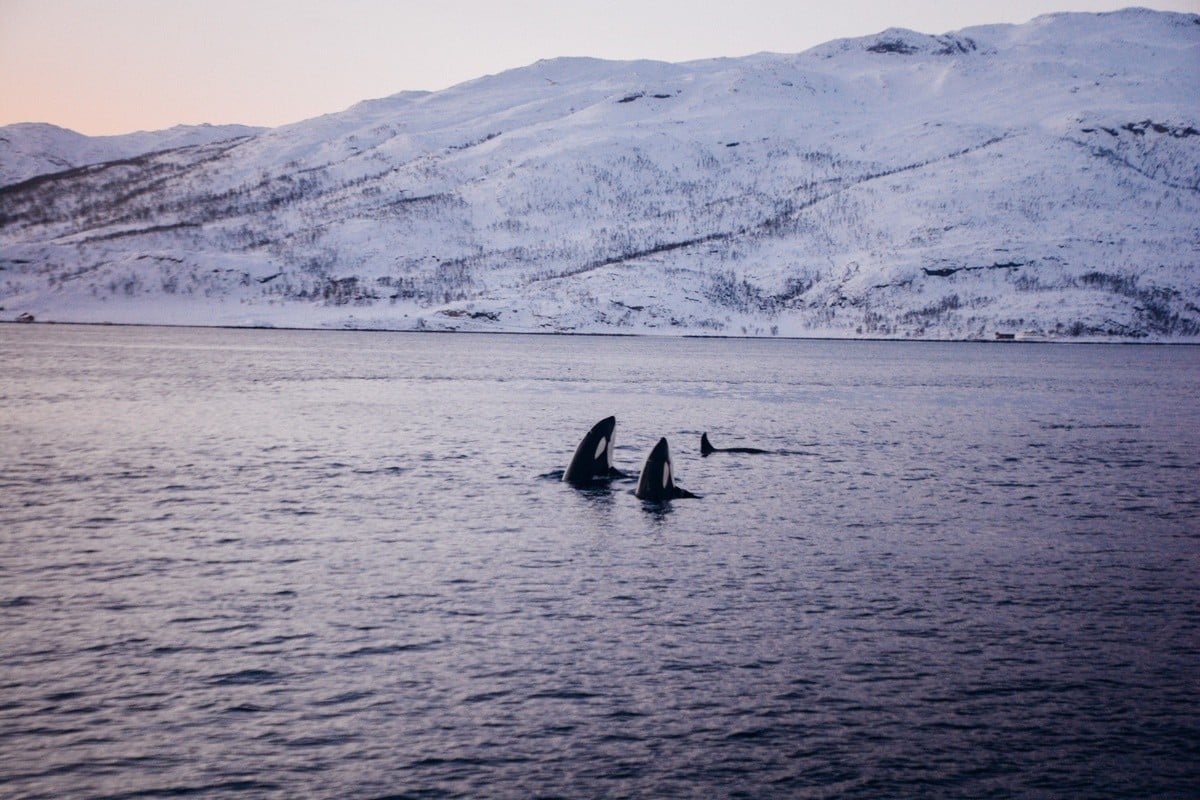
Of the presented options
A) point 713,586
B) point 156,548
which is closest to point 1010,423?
point 713,586

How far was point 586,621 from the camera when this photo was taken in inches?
713

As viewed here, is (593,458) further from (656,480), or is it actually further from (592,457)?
(656,480)

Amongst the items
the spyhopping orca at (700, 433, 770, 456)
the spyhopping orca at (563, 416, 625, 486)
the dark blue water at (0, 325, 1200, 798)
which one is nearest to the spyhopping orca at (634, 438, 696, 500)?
the dark blue water at (0, 325, 1200, 798)

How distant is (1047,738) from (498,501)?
18.2 metres

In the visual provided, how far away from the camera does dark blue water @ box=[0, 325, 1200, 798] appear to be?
41.7ft

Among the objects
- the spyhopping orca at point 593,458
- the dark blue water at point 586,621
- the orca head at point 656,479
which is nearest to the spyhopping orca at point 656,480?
the orca head at point 656,479

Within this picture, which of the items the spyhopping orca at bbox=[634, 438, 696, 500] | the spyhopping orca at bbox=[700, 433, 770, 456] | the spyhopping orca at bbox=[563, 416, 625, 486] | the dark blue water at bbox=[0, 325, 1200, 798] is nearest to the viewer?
the dark blue water at bbox=[0, 325, 1200, 798]

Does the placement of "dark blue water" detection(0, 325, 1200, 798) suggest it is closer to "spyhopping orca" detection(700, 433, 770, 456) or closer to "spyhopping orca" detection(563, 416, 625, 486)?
"spyhopping orca" detection(700, 433, 770, 456)

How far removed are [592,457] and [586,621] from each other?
1504cm

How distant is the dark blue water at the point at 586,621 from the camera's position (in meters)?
12.7

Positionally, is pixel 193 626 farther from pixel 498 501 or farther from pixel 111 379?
pixel 111 379

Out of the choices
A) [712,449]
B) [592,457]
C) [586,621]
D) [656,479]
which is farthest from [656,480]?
[586,621]

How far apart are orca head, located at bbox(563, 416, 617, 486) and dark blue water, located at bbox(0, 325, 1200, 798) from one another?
1041 mm

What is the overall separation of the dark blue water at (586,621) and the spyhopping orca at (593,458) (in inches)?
40.2
